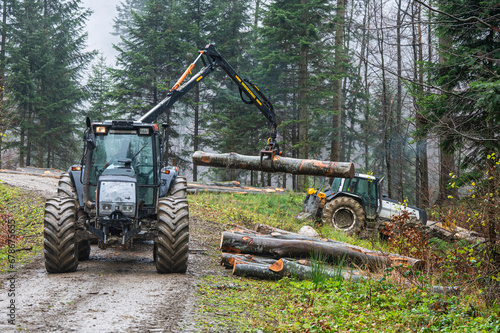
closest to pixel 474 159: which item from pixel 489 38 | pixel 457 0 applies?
pixel 489 38

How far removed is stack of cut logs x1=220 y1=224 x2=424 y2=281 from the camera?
797cm

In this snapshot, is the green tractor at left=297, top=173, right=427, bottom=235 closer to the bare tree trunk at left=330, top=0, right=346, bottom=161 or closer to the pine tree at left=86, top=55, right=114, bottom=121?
the bare tree trunk at left=330, top=0, right=346, bottom=161

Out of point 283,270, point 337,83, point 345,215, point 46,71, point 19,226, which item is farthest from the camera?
point 46,71

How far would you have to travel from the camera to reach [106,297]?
5984 mm

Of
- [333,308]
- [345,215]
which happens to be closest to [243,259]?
[333,308]

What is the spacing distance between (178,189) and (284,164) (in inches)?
108

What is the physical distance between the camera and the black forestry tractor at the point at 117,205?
23.7ft

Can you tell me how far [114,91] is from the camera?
2884 centimetres

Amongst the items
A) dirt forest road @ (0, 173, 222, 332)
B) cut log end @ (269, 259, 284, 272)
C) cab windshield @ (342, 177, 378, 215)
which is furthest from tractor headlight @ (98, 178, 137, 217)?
cab windshield @ (342, 177, 378, 215)

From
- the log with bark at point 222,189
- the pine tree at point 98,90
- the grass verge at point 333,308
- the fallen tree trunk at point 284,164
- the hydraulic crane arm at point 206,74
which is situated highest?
the pine tree at point 98,90

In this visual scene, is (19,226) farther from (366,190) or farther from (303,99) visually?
(303,99)

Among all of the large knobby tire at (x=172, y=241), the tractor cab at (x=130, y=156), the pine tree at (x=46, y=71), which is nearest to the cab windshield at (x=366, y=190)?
the tractor cab at (x=130, y=156)

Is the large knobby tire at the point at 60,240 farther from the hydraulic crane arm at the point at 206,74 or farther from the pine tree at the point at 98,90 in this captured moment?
the pine tree at the point at 98,90

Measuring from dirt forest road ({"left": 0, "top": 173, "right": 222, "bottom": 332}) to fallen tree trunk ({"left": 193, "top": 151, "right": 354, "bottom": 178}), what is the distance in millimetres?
2704
